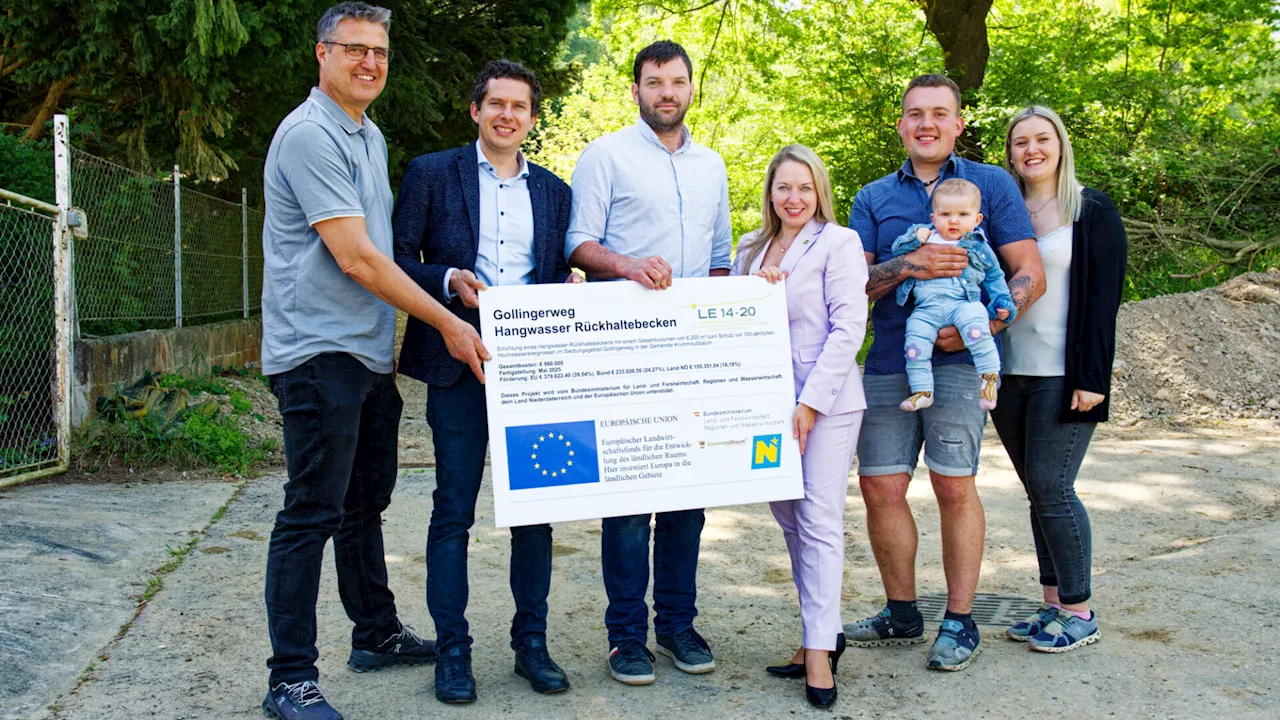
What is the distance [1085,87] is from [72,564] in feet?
46.0

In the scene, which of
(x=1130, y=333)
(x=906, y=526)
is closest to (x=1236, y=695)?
(x=906, y=526)

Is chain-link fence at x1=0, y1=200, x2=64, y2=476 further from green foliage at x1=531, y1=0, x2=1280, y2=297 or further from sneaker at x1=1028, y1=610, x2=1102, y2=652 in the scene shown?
green foliage at x1=531, y1=0, x2=1280, y2=297

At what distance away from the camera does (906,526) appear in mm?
4332

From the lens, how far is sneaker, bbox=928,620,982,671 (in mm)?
4082

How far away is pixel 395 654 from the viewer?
4176mm

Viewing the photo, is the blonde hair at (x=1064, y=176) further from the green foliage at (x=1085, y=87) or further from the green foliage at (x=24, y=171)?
the green foliage at (x=1085, y=87)

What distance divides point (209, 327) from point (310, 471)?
25.6 ft

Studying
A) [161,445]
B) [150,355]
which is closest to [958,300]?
[161,445]

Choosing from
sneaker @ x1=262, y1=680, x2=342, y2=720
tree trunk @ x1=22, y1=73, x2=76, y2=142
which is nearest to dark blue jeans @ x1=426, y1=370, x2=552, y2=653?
sneaker @ x1=262, y1=680, x2=342, y2=720

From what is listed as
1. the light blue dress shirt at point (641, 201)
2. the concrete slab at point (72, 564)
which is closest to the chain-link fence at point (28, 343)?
the concrete slab at point (72, 564)

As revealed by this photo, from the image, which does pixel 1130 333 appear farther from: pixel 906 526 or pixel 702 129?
pixel 702 129

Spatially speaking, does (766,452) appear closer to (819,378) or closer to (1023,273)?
(819,378)

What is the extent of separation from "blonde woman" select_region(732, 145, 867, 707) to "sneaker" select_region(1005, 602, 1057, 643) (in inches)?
34.9

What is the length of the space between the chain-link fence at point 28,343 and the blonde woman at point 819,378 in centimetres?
535
